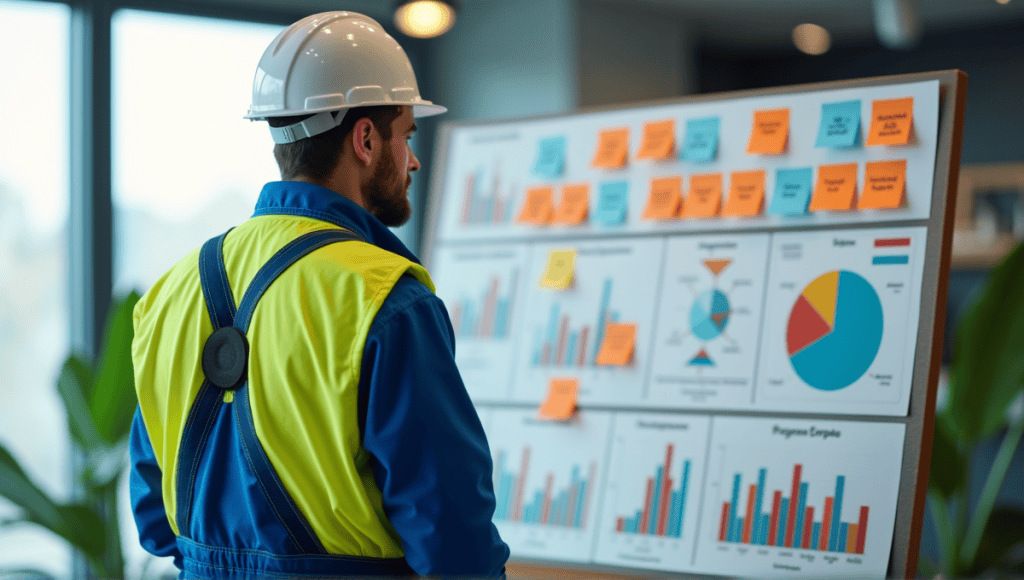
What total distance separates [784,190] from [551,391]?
660mm

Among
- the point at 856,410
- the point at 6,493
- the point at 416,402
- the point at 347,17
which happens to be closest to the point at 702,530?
the point at 856,410

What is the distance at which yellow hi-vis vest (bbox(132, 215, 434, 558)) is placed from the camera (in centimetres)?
118

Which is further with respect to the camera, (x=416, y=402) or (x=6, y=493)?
(x=6, y=493)

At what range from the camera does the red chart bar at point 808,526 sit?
70.1 inches

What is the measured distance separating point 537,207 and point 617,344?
0.41 m

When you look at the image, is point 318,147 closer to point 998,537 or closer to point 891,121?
point 891,121

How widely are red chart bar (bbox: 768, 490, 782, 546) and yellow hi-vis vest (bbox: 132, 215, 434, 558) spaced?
2.78 feet

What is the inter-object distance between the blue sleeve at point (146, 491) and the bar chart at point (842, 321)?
1.12 m

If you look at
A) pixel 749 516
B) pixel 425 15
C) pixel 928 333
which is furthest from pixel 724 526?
pixel 425 15

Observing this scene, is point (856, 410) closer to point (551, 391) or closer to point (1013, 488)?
point (551, 391)

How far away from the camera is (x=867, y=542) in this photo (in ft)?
5.64

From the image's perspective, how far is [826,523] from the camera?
1.76 metres

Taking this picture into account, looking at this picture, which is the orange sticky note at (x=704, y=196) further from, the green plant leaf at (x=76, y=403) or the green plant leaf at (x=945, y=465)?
the green plant leaf at (x=76, y=403)

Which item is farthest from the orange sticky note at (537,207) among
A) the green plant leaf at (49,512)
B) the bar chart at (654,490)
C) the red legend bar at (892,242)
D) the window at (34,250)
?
the window at (34,250)
